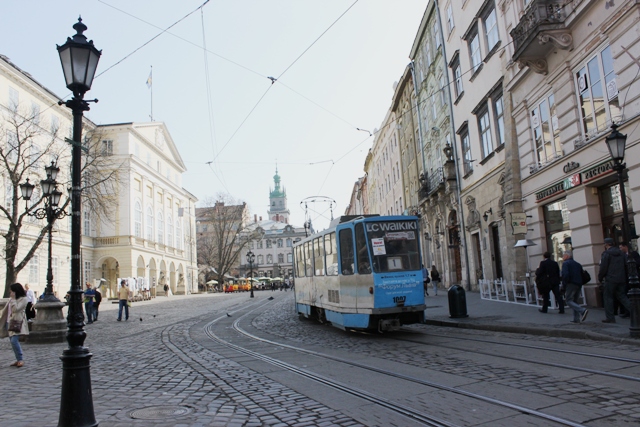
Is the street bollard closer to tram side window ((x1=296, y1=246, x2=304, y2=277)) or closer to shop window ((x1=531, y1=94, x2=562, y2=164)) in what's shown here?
tram side window ((x1=296, y1=246, x2=304, y2=277))

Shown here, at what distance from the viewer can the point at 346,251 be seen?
498 inches

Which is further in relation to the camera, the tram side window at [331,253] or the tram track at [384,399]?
the tram side window at [331,253]

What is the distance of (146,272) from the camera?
6034 centimetres

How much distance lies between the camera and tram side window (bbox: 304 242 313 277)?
15916 mm

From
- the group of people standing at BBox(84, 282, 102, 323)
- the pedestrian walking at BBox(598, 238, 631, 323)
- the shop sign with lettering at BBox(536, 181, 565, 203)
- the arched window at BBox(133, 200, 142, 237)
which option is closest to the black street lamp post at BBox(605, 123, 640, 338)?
the pedestrian walking at BBox(598, 238, 631, 323)

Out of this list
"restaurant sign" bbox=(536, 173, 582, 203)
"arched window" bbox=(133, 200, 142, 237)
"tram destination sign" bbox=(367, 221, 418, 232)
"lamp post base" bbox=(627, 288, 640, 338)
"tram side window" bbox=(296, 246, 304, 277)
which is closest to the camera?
"lamp post base" bbox=(627, 288, 640, 338)

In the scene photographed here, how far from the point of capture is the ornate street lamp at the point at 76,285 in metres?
4.66

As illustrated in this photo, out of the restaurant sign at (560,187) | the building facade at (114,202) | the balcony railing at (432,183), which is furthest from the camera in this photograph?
the building facade at (114,202)

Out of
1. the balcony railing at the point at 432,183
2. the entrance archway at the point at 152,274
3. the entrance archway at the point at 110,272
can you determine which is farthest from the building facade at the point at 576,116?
the entrance archway at the point at 152,274

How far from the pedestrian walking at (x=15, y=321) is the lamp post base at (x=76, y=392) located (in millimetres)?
6131

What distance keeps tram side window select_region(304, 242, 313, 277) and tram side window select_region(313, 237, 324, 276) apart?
50 cm

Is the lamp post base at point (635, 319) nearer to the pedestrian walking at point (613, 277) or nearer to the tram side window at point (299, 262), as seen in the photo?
the pedestrian walking at point (613, 277)

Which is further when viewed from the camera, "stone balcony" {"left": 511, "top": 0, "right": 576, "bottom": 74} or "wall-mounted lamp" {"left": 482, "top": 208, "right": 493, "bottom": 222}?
"wall-mounted lamp" {"left": 482, "top": 208, "right": 493, "bottom": 222}

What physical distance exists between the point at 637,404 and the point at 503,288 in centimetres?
1430
